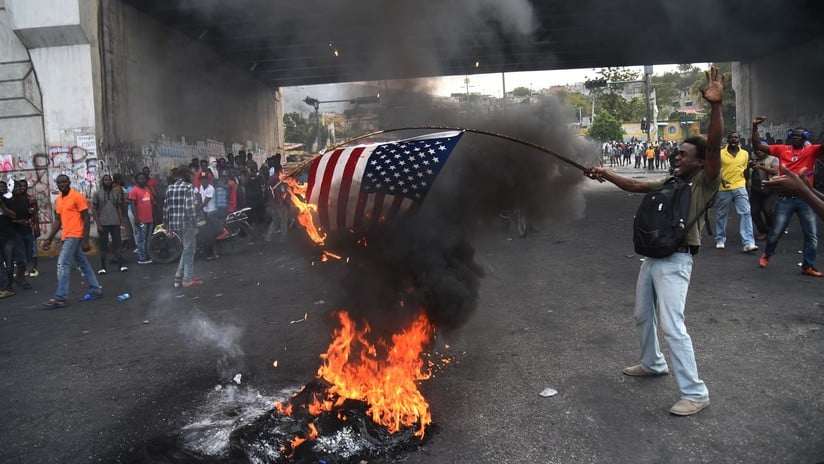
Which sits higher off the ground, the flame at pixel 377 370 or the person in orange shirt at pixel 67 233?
the person in orange shirt at pixel 67 233

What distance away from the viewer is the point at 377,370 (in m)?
3.54

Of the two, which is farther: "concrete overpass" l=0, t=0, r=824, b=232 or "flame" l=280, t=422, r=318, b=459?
"concrete overpass" l=0, t=0, r=824, b=232

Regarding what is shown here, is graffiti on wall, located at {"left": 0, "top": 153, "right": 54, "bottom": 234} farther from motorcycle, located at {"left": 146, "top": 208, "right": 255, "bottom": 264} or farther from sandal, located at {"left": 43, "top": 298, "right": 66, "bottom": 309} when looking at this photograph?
sandal, located at {"left": 43, "top": 298, "right": 66, "bottom": 309}

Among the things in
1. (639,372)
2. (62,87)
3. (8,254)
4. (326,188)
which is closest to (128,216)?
(8,254)

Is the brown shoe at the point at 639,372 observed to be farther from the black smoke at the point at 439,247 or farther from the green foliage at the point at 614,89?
the green foliage at the point at 614,89

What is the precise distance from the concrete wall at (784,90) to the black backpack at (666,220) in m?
16.3

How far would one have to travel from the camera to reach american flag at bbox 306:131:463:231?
3459mm

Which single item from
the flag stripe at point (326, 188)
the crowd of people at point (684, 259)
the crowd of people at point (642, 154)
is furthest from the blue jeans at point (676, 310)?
the crowd of people at point (642, 154)

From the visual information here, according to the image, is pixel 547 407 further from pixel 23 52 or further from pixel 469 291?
pixel 23 52

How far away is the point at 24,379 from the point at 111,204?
5.84 metres

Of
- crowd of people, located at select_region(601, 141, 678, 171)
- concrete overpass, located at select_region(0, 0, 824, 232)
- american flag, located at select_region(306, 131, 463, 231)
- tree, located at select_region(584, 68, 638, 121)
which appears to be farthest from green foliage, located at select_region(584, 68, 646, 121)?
american flag, located at select_region(306, 131, 463, 231)

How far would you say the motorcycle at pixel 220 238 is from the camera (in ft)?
31.7

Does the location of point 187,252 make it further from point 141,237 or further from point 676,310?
point 676,310

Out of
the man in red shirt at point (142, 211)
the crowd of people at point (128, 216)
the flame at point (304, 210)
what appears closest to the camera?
the flame at point (304, 210)
